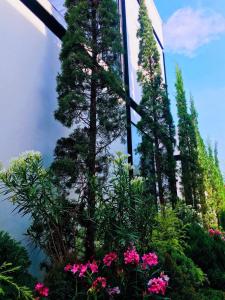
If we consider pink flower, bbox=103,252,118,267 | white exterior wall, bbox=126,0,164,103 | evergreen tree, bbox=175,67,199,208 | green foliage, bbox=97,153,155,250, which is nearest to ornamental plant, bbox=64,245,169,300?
pink flower, bbox=103,252,118,267

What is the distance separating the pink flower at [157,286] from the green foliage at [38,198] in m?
1.35

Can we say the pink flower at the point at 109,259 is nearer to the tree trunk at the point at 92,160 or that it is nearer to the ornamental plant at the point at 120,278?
the ornamental plant at the point at 120,278

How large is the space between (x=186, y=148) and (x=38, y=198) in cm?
1078

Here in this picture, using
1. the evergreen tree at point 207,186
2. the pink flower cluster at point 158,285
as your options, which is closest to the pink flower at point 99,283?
the pink flower cluster at point 158,285

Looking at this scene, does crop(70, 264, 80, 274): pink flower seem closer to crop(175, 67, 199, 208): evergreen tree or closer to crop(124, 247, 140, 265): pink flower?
crop(124, 247, 140, 265): pink flower

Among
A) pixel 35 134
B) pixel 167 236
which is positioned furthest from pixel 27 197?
pixel 167 236

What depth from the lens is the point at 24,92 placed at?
6039 millimetres

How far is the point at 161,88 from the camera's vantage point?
11.6 metres

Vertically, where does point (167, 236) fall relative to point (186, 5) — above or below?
below

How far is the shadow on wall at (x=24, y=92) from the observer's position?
5.46m

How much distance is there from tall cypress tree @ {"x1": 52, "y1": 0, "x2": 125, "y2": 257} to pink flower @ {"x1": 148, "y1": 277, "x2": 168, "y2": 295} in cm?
235

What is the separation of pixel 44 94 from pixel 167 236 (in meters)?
3.30

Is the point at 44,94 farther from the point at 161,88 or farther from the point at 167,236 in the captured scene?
the point at 161,88

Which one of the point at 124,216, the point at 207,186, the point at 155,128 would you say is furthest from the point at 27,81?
the point at 207,186
